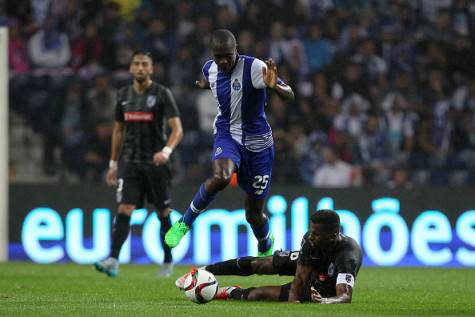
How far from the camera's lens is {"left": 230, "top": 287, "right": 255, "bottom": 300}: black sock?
8.74 metres

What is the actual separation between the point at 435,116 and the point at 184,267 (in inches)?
203

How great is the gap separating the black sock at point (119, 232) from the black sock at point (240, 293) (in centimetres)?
308

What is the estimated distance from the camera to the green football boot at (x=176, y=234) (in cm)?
914

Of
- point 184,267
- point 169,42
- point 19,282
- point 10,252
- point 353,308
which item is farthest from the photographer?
point 169,42

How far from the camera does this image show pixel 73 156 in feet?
53.9

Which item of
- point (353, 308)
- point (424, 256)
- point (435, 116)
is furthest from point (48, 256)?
point (353, 308)

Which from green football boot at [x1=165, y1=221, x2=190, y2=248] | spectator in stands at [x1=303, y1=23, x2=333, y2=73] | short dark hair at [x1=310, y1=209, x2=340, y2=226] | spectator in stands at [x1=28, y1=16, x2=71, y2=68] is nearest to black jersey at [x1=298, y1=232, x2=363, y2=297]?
short dark hair at [x1=310, y1=209, x2=340, y2=226]

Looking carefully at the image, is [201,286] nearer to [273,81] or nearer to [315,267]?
[315,267]

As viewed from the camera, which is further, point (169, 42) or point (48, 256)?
point (169, 42)

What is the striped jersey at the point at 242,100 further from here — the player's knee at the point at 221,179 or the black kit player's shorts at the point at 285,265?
the black kit player's shorts at the point at 285,265

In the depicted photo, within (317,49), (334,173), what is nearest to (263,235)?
(334,173)

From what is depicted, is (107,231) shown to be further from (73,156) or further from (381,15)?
(381,15)

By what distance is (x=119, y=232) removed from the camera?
11.8 m

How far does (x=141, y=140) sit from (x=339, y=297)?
176 inches
